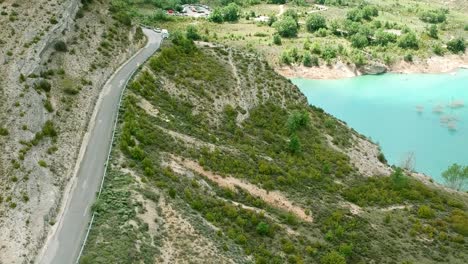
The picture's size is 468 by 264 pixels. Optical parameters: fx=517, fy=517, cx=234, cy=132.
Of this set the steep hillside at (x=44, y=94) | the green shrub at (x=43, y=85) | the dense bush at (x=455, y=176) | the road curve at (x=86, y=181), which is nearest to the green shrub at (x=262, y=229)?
the road curve at (x=86, y=181)

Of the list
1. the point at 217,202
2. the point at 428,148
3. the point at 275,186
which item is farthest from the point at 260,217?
the point at 428,148

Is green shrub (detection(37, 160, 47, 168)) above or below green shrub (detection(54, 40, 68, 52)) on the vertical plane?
below

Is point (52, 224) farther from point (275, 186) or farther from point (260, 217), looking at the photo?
point (275, 186)

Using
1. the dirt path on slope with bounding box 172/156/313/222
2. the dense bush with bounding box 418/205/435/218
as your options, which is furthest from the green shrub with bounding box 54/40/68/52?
the dense bush with bounding box 418/205/435/218

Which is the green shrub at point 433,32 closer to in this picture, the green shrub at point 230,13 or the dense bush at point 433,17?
the dense bush at point 433,17

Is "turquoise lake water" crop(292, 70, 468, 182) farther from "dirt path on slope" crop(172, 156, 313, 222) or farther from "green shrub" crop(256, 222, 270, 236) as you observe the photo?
"green shrub" crop(256, 222, 270, 236)

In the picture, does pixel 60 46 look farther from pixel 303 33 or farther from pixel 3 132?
pixel 303 33
